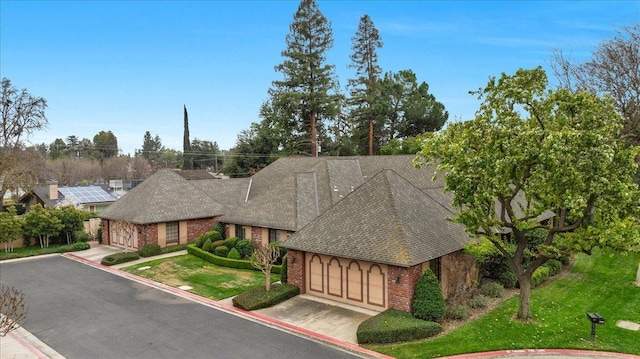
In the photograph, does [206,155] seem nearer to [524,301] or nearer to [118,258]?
[118,258]

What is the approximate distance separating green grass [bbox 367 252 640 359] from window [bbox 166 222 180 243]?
2061 cm

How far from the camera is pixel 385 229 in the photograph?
56.3 feet

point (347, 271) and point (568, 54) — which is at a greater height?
point (568, 54)

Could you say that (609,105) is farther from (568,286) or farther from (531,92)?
(568,286)

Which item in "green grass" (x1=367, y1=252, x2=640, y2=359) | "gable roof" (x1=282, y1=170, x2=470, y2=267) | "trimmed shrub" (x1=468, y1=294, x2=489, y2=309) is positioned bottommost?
"green grass" (x1=367, y1=252, x2=640, y2=359)

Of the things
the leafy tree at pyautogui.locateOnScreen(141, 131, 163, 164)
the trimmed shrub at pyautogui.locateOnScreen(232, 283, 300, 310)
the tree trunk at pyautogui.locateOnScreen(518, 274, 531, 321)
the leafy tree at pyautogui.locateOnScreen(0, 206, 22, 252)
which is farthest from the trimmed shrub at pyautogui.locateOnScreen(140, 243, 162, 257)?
the leafy tree at pyautogui.locateOnScreen(141, 131, 163, 164)

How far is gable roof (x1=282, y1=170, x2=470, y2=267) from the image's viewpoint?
53.1 feet

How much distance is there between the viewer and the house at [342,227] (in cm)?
1634

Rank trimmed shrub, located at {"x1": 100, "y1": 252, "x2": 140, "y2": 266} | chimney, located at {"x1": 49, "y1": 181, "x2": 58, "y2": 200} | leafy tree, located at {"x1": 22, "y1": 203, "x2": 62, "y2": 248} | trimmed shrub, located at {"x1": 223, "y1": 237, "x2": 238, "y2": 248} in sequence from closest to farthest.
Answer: trimmed shrub, located at {"x1": 100, "y1": 252, "x2": 140, "y2": 266} → trimmed shrub, located at {"x1": 223, "y1": 237, "x2": 238, "y2": 248} → leafy tree, located at {"x1": 22, "y1": 203, "x2": 62, "y2": 248} → chimney, located at {"x1": 49, "y1": 181, "x2": 58, "y2": 200}

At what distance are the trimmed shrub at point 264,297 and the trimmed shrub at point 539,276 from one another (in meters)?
11.0

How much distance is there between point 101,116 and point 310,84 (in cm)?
2591

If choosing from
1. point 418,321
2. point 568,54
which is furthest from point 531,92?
point 568,54

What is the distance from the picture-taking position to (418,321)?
47.4 feet

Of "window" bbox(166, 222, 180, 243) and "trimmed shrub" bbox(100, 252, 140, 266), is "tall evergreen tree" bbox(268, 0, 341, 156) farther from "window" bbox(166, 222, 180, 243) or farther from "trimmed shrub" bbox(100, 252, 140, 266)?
"trimmed shrub" bbox(100, 252, 140, 266)
